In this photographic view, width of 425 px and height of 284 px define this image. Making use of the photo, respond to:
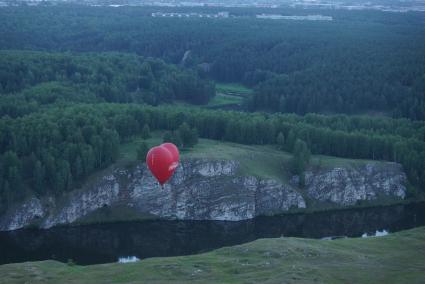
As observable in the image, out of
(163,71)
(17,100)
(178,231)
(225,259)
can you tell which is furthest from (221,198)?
(163,71)

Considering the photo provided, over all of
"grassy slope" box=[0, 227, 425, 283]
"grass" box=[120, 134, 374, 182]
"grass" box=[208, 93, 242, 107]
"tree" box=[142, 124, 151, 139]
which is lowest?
"grass" box=[208, 93, 242, 107]

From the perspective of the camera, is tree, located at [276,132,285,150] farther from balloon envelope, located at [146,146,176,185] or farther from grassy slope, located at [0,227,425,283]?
balloon envelope, located at [146,146,176,185]

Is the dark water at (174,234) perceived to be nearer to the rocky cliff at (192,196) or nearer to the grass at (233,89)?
the rocky cliff at (192,196)

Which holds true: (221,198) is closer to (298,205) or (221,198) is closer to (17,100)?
(298,205)

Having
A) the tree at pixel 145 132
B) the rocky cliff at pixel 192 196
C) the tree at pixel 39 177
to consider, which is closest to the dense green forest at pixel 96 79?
the tree at pixel 145 132

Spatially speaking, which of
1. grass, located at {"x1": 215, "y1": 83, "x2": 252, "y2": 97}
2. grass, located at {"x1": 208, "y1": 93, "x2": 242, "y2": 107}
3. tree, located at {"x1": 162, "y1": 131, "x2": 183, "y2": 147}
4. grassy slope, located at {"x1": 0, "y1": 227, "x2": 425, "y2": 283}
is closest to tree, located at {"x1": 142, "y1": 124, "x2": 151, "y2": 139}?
tree, located at {"x1": 162, "y1": 131, "x2": 183, "y2": 147}

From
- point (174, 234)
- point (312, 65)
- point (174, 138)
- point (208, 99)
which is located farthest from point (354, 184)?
point (312, 65)
